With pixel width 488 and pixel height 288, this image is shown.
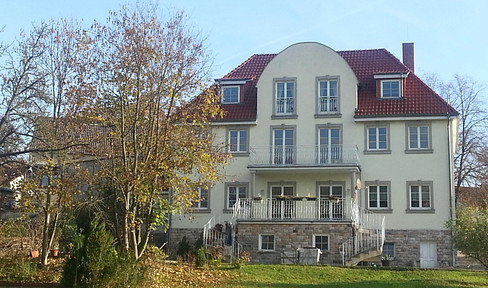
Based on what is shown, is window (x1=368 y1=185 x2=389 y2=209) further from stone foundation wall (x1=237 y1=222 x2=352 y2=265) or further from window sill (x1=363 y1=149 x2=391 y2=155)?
stone foundation wall (x1=237 y1=222 x2=352 y2=265)

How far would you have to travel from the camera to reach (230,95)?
33.2 meters

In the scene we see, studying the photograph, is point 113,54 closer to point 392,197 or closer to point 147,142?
point 147,142

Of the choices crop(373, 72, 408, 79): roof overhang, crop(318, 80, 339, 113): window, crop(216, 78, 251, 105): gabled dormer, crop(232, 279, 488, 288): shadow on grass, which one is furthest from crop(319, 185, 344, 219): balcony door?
crop(216, 78, 251, 105): gabled dormer

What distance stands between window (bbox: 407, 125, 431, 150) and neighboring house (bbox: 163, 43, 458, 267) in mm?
50

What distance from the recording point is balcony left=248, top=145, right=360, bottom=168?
2992 cm

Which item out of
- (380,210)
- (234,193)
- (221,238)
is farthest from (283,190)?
(221,238)

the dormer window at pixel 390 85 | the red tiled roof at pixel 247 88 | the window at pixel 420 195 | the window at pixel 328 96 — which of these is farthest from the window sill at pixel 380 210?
the red tiled roof at pixel 247 88

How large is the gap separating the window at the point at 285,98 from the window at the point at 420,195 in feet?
23.1

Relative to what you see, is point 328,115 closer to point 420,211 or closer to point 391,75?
point 391,75

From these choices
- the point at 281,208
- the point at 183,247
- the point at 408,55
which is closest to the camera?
the point at 281,208

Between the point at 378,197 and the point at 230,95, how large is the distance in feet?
31.5

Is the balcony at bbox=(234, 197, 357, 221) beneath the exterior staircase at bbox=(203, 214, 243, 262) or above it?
above

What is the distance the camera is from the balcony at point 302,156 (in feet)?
98.2

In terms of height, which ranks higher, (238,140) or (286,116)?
(286,116)
